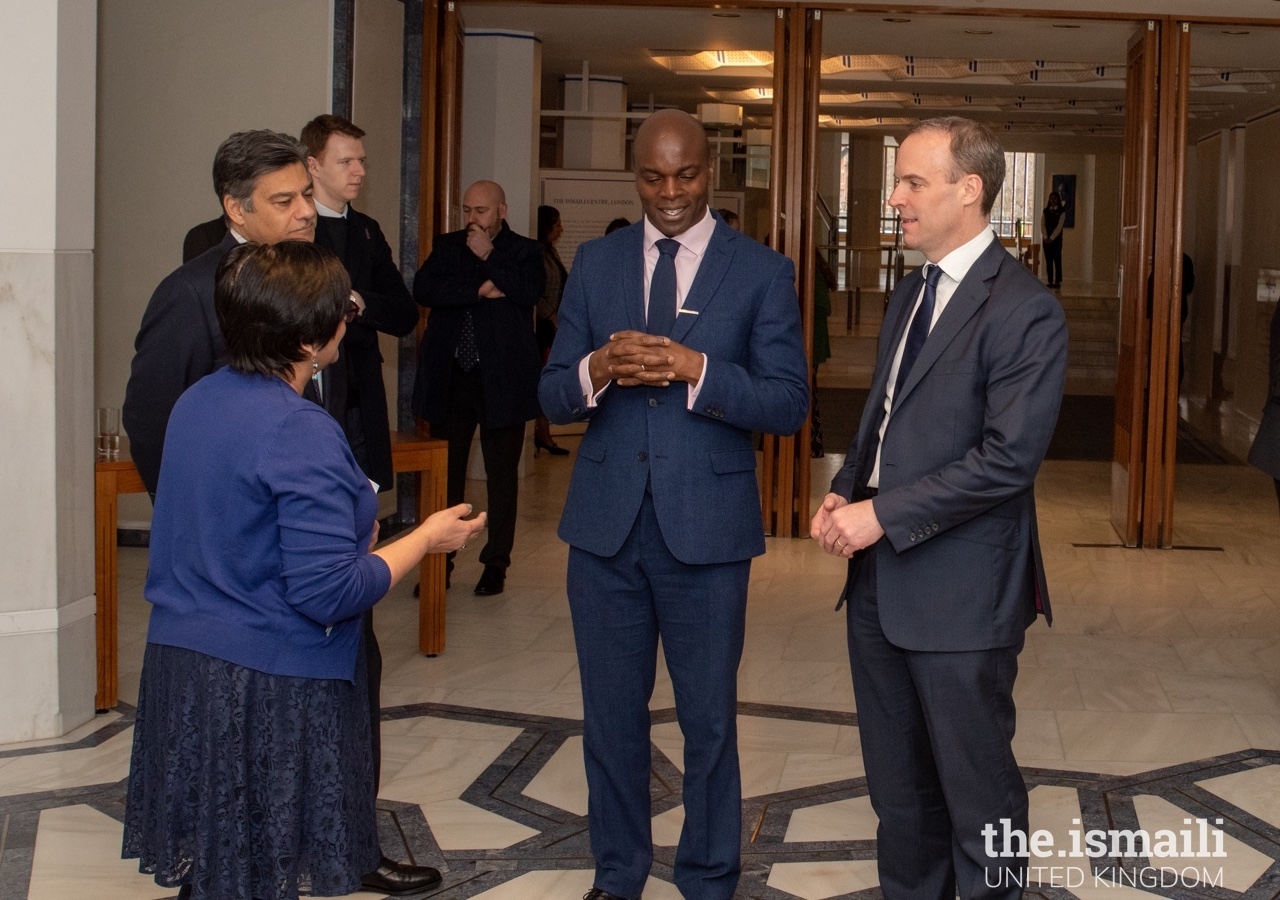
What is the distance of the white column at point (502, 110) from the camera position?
32.5 feet

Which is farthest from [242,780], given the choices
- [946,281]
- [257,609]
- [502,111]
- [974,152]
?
[502,111]

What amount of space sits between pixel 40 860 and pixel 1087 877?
2.61 m

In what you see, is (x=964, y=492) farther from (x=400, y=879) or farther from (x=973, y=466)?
(x=400, y=879)

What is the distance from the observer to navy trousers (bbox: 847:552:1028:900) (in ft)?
9.52

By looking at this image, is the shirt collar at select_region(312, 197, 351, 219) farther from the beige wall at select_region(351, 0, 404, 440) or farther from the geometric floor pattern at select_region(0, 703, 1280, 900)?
the beige wall at select_region(351, 0, 404, 440)

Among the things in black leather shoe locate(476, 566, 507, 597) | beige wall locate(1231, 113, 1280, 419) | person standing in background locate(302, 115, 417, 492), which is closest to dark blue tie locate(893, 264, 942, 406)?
person standing in background locate(302, 115, 417, 492)

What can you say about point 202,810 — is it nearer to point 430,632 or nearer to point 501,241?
point 430,632

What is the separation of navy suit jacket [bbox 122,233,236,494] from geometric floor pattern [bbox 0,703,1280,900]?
122cm

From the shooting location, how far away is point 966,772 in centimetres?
291

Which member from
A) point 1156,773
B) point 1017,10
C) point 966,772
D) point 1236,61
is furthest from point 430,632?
point 1236,61

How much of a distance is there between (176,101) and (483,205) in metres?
2.00

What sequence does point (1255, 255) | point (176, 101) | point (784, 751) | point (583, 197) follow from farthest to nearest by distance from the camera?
point (1255, 255), point (583, 197), point (176, 101), point (784, 751)

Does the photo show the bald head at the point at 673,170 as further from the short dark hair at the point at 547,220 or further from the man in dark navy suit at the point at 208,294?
the short dark hair at the point at 547,220

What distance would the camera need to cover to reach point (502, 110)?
9969mm
